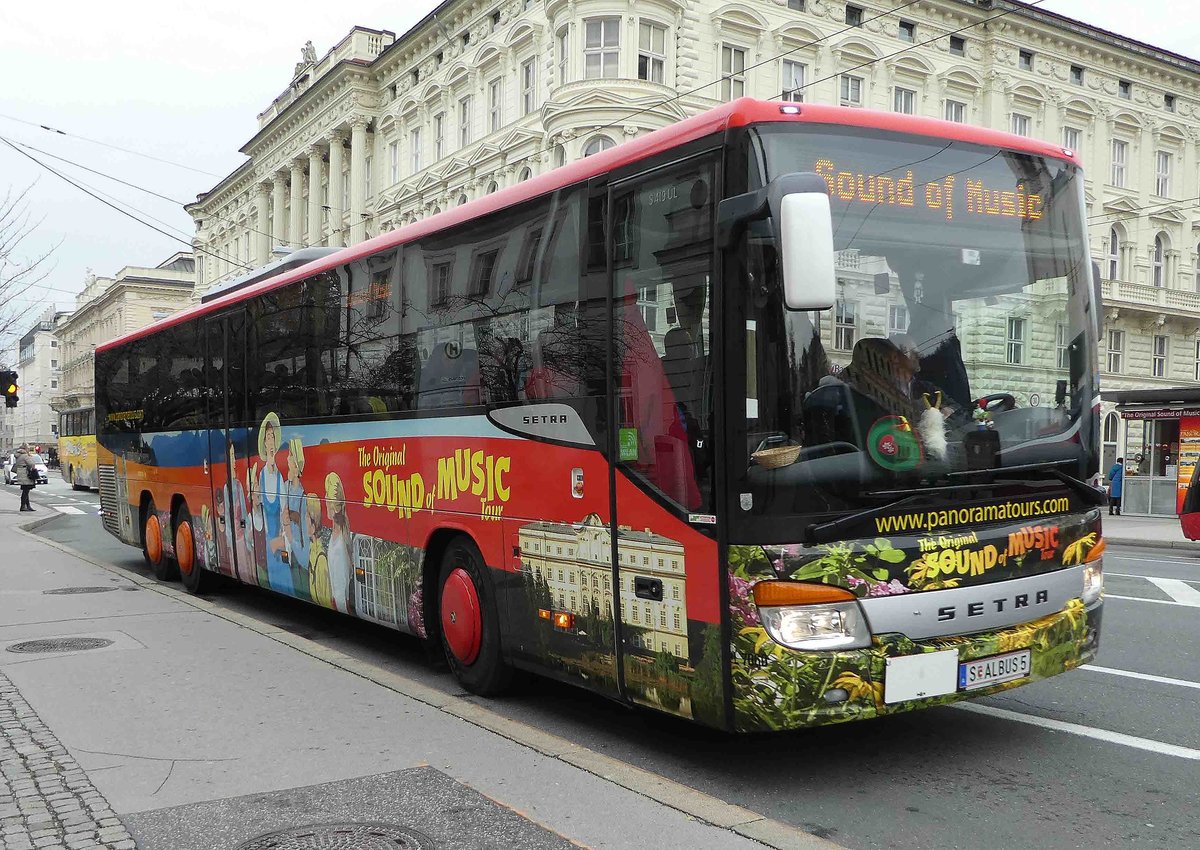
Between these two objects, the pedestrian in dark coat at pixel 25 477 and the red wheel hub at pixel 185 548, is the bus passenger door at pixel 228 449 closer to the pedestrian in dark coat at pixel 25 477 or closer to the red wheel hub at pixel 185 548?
the red wheel hub at pixel 185 548

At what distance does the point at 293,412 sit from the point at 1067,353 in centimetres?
648

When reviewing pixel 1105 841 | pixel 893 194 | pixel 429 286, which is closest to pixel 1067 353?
pixel 893 194

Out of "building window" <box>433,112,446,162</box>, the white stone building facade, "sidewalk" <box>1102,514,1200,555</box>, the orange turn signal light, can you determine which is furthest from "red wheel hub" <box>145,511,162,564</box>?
the white stone building facade

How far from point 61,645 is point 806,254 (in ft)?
23.3

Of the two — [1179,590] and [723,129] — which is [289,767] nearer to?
[723,129]

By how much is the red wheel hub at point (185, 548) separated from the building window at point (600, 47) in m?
22.6

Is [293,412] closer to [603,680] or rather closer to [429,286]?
[429,286]

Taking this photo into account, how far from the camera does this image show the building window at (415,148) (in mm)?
44438

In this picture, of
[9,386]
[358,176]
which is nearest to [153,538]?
[9,386]

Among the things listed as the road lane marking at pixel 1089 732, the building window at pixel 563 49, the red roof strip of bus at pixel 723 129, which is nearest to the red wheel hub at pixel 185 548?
the red roof strip of bus at pixel 723 129

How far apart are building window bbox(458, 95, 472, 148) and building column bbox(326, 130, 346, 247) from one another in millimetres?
11272

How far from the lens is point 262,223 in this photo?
62.7m

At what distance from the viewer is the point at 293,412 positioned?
9.78 meters

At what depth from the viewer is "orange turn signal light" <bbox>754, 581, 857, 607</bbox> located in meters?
4.89
